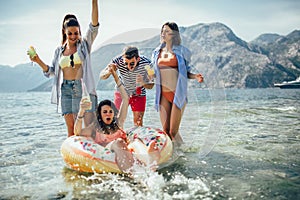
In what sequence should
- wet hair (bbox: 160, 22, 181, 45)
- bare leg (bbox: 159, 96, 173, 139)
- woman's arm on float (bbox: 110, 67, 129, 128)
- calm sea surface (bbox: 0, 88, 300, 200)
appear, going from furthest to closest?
bare leg (bbox: 159, 96, 173, 139), wet hair (bbox: 160, 22, 181, 45), woman's arm on float (bbox: 110, 67, 129, 128), calm sea surface (bbox: 0, 88, 300, 200)

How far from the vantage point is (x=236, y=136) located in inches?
293

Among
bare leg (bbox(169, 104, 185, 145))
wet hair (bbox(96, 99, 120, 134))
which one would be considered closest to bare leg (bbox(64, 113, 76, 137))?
wet hair (bbox(96, 99, 120, 134))

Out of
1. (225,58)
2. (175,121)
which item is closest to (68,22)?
(175,121)

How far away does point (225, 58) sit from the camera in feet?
304

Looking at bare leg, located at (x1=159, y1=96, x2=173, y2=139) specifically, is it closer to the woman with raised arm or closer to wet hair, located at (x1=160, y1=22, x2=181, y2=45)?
wet hair, located at (x1=160, y1=22, x2=181, y2=45)

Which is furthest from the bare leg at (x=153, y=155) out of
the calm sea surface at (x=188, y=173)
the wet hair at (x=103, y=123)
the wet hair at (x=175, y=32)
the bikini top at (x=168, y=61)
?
the wet hair at (x=175, y=32)

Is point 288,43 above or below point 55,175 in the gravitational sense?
above

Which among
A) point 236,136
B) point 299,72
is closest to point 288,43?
point 299,72

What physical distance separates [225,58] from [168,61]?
91751 mm

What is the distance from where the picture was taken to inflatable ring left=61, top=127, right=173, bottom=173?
409 centimetres

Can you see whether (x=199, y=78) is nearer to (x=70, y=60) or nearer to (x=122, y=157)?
(x=122, y=157)

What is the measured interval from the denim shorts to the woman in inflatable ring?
30 cm

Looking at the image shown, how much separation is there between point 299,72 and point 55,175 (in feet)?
541

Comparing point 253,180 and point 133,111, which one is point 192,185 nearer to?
point 253,180
